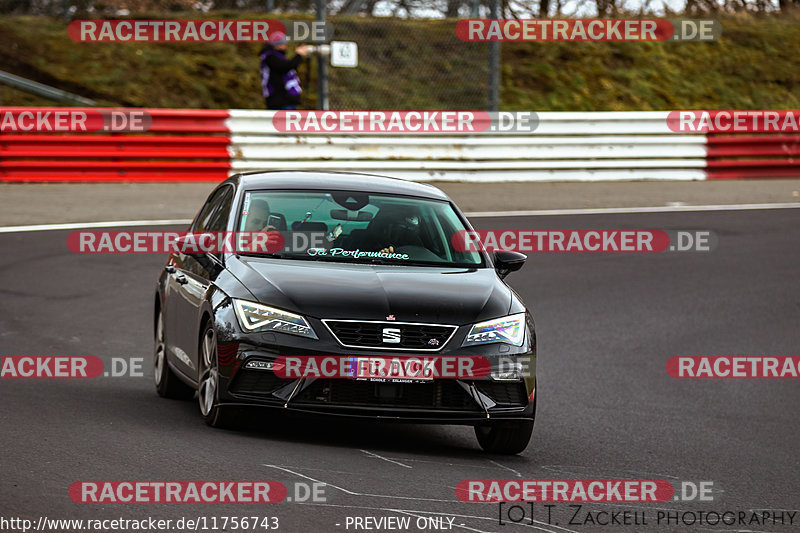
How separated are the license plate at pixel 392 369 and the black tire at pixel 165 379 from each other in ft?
6.68

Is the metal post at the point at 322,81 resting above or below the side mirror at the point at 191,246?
above

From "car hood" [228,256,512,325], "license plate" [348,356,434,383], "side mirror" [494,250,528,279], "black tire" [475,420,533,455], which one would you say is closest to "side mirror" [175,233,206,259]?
"car hood" [228,256,512,325]

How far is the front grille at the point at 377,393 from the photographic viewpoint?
7.23 meters

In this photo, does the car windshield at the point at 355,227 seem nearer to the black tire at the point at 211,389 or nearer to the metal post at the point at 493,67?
the black tire at the point at 211,389

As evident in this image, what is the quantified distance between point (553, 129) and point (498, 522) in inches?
638

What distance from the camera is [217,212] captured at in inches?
358

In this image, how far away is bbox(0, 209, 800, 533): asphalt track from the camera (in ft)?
20.4

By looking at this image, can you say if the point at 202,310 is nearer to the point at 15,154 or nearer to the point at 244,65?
the point at 15,154

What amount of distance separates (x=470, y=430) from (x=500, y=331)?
1.45 meters

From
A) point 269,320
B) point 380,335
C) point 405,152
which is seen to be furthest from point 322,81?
point 380,335

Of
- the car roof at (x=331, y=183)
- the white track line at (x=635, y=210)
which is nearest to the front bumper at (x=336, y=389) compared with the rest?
the car roof at (x=331, y=183)

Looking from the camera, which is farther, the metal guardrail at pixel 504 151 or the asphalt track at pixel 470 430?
the metal guardrail at pixel 504 151

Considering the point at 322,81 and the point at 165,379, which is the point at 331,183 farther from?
the point at 322,81

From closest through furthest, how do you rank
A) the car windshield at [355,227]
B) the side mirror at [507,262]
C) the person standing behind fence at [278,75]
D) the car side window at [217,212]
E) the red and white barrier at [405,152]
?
the car windshield at [355,227] → the side mirror at [507,262] → the car side window at [217,212] → the red and white barrier at [405,152] → the person standing behind fence at [278,75]
